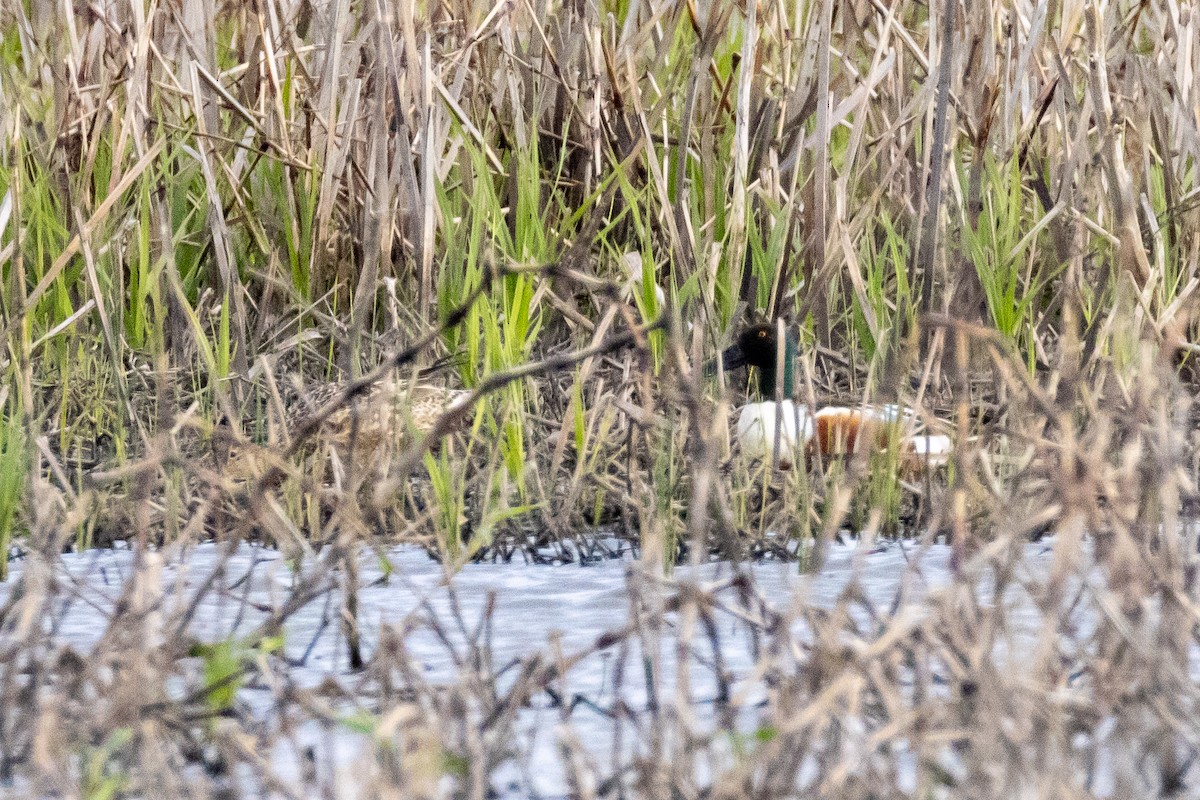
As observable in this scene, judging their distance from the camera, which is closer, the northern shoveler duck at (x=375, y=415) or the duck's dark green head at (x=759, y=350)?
the northern shoveler duck at (x=375, y=415)

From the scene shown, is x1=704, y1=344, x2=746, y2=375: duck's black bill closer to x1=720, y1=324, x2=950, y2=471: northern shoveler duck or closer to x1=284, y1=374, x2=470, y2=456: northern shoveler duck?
x1=720, y1=324, x2=950, y2=471: northern shoveler duck

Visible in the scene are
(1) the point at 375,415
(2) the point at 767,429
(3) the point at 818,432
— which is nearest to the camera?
(3) the point at 818,432

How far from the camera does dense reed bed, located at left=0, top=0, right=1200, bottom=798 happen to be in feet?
4.99

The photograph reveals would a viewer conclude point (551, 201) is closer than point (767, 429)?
No

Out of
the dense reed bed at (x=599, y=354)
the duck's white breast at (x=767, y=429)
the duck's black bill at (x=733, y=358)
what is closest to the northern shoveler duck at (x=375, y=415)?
the dense reed bed at (x=599, y=354)

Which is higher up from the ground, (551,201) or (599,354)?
(551,201)

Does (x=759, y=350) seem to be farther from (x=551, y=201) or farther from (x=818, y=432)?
(x=818, y=432)

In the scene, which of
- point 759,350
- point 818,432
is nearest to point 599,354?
point 818,432

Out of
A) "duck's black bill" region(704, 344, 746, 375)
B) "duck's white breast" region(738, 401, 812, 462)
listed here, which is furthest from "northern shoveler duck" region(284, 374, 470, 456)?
"duck's black bill" region(704, 344, 746, 375)

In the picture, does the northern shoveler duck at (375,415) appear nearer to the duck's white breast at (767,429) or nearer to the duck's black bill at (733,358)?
the duck's white breast at (767,429)

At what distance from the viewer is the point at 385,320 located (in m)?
3.76

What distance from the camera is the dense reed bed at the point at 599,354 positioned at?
152 centimetres

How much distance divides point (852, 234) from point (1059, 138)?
72 cm

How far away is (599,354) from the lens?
2.83 m
